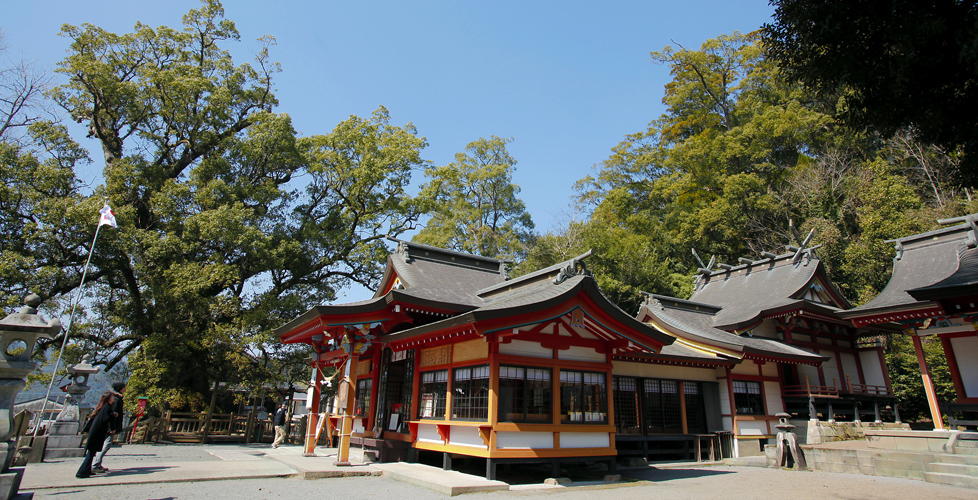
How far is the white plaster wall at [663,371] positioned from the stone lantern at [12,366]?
1107 cm

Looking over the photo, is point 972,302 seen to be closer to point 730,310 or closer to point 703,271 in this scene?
point 730,310

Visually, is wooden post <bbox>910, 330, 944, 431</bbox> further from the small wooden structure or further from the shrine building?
the shrine building

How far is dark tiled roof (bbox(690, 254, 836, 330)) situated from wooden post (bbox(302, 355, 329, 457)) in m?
13.4

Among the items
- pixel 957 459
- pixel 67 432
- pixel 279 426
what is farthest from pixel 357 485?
pixel 957 459

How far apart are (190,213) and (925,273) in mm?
27517

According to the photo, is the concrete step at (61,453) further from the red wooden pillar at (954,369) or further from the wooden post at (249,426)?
the red wooden pillar at (954,369)

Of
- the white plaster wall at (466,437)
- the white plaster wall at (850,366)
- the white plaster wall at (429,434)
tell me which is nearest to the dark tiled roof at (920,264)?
the white plaster wall at (850,366)

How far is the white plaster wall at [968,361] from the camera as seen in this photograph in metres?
12.6

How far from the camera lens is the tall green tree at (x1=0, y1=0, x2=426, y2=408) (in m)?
17.8

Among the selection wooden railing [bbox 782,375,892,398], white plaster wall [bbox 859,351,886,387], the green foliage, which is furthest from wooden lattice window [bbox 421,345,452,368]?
the green foliage

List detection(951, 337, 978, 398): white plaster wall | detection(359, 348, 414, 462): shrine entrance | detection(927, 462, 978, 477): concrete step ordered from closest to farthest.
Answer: detection(927, 462, 978, 477): concrete step
detection(359, 348, 414, 462): shrine entrance
detection(951, 337, 978, 398): white plaster wall

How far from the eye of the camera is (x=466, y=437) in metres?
9.37

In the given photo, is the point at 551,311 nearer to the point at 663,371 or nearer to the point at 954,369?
the point at 663,371

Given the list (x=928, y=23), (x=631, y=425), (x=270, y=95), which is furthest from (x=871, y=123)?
(x=270, y=95)
